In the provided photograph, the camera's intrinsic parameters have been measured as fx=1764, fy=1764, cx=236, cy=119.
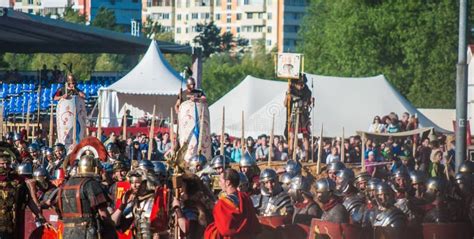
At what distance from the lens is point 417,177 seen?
2062 cm

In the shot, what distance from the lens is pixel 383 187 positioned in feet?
60.1

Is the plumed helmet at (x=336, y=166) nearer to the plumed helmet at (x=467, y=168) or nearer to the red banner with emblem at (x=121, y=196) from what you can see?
the plumed helmet at (x=467, y=168)

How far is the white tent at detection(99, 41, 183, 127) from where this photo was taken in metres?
40.2

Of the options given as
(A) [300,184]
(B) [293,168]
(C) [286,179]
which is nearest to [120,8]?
(B) [293,168]

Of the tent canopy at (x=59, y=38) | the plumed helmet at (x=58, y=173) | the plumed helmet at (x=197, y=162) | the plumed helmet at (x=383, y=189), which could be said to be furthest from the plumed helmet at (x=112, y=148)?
the tent canopy at (x=59, y=38)

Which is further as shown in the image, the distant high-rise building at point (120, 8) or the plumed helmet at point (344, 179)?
the distant high-rise building at point (120, 8)

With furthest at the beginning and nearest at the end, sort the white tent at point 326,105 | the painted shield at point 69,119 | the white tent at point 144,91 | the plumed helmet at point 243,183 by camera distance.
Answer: the white tent at point 326,105, the white tent at point 144,91, the painted shield at point 69,119, the plumed helmet at point 243,183

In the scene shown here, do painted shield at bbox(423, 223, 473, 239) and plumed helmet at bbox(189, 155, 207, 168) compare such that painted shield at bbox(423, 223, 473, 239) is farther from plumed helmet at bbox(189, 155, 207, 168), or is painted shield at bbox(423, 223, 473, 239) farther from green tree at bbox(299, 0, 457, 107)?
green tree at bbox(299, 0, 457, 107)

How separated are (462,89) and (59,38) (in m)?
26.2

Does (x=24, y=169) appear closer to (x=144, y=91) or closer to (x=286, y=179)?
(x=286, y=179)

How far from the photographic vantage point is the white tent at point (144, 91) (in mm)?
40219

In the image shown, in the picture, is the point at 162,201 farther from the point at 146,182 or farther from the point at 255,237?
the point at 255,237

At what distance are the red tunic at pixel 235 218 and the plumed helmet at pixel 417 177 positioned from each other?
401 cm

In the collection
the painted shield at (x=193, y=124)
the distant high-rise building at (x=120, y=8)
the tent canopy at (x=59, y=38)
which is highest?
the distant high-rise building at (x=120, y=8)
